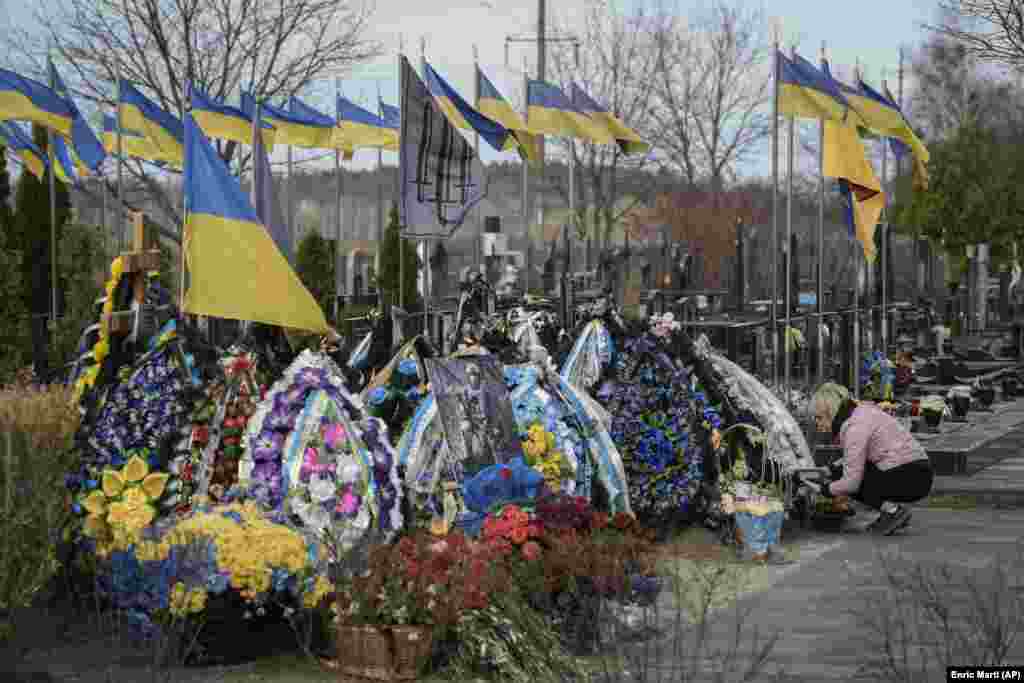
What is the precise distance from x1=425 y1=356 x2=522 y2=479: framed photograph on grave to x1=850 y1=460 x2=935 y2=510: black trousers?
11.9ft

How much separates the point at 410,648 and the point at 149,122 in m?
18.0

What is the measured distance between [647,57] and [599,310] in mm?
33603

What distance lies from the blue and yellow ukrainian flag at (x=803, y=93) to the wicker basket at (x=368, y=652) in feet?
39.0

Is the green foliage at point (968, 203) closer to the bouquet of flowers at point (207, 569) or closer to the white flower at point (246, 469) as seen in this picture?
the white flower at point (246, 469)

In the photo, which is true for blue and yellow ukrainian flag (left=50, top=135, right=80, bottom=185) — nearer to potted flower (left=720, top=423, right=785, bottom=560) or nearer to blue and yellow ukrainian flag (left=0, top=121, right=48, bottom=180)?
blue and yellow ukrainian flag (left=0, top=121, right=48, bottom=180)

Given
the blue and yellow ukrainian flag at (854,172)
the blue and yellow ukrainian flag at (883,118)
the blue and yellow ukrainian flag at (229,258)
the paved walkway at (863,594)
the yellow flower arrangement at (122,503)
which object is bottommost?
the paved walkway at (863,594)

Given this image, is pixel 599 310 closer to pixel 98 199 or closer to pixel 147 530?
pixel 147 530

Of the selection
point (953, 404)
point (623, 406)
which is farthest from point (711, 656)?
point (953, 404)

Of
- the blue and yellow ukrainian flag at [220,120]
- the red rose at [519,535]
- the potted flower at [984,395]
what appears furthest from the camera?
the potted flower at [984,395]

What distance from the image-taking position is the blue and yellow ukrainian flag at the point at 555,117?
75.2 ft

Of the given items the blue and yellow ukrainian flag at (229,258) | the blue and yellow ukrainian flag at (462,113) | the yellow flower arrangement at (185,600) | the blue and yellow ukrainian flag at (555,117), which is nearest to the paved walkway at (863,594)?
the yellow flower arrangement at (185,600)

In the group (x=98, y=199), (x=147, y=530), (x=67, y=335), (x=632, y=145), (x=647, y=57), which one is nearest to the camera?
(x=147, y=530)

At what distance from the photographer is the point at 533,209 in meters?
70.5

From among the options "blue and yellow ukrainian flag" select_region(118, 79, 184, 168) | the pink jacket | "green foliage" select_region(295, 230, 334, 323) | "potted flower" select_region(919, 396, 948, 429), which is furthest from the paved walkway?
"green foliage" select_region(295, 230, 334, 323)
